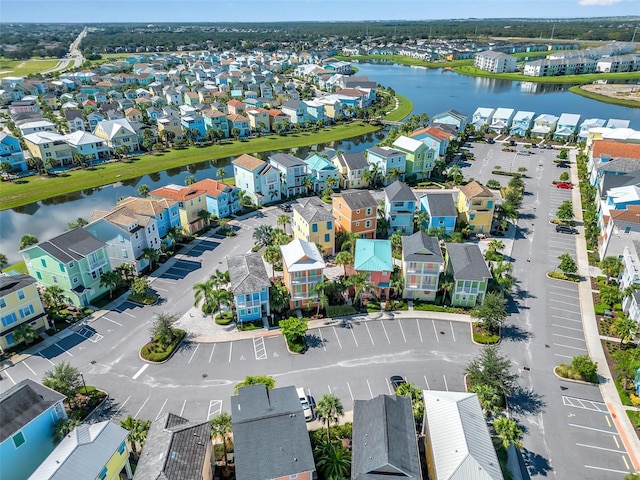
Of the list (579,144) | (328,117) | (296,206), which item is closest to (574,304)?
(296,206)

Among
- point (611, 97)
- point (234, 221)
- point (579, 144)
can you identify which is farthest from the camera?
point (611, 97)

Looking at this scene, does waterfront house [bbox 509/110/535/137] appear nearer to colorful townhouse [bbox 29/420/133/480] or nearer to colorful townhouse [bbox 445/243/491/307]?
colorful townhouse [bbox 445/243/491/307]

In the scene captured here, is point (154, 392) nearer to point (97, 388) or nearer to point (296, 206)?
point (97, 388)

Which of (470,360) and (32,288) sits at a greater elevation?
(32,288)

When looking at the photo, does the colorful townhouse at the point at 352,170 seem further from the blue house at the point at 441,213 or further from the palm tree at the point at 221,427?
the palm tree at the point at 221,427

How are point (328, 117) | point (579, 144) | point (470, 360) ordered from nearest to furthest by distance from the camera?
point (470, 360), point (579, 144), point (328, 117)

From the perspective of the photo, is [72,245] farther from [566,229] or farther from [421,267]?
[566,229]
